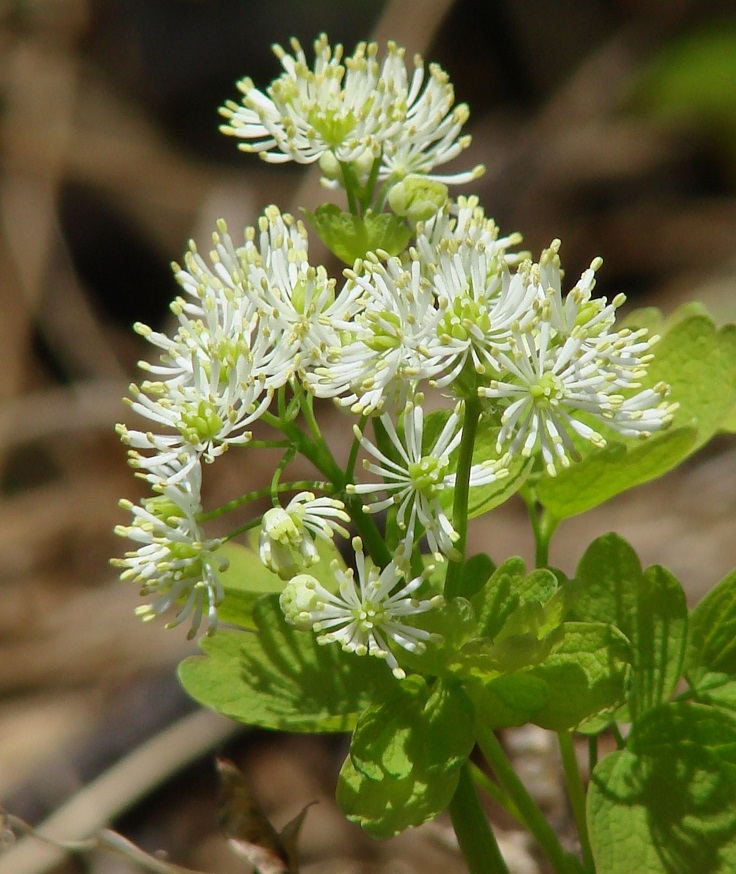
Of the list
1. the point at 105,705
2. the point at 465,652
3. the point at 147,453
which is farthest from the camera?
the point at 147,453

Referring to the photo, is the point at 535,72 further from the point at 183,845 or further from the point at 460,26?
the point at 183,845

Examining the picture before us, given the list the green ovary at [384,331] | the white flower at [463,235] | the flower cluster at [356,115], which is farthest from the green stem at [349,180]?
the green ovary at [384,331]

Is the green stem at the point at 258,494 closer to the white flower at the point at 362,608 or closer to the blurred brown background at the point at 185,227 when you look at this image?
the white flower at the point at 362,608

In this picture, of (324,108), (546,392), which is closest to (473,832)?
(546,392)

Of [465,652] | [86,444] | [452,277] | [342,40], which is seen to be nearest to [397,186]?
[452,277]

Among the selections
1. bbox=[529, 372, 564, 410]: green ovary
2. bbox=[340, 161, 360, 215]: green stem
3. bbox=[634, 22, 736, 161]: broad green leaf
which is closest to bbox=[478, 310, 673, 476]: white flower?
bbox=[529, 372, 564, 410]: green ovary

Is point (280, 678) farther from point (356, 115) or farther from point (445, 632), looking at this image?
point (356, 115)

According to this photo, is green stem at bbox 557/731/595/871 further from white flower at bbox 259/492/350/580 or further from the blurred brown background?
the blurred brown background
